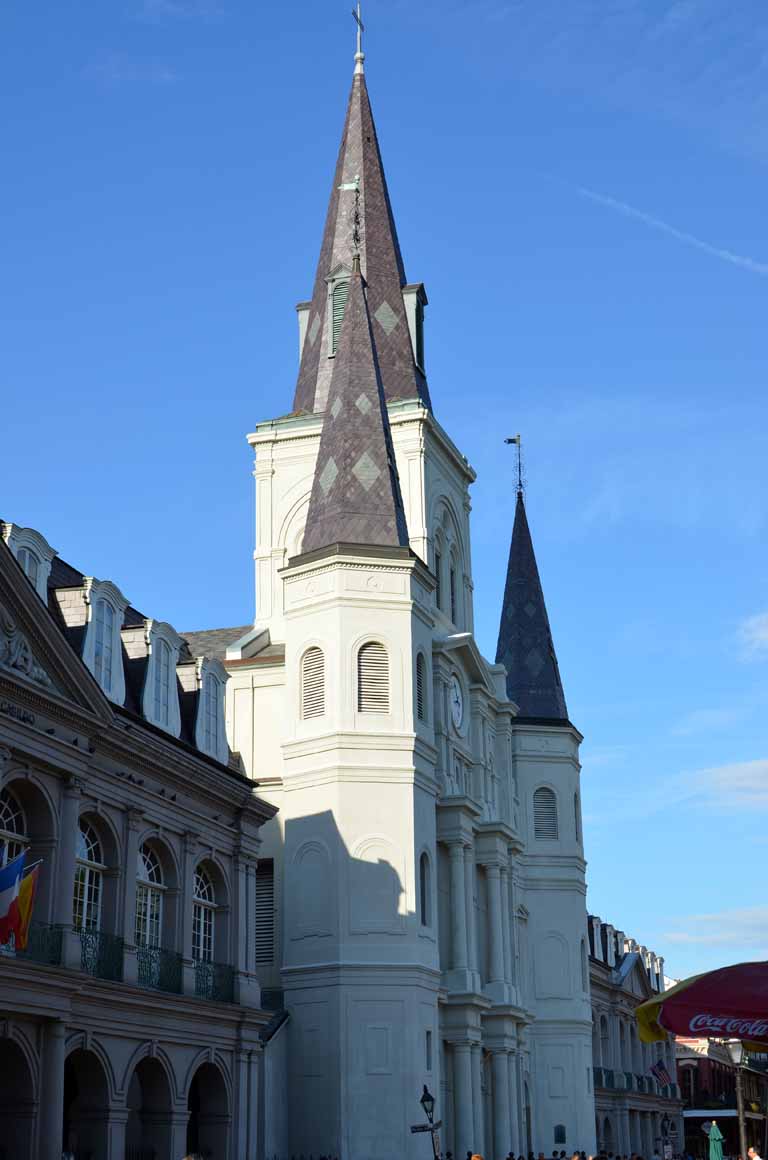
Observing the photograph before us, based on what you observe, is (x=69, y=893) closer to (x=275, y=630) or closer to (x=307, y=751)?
(x=307, y=751)

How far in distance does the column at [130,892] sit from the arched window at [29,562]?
203 inches

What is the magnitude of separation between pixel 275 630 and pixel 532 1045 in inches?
752

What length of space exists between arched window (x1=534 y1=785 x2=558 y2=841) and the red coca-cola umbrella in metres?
49.9

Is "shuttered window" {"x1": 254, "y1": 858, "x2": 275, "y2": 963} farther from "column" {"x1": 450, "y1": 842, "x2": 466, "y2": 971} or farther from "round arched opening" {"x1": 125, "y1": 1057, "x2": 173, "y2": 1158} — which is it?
"round arched opening" {"x1": 125, "y1": 1057, "x2": 173, "y2": 1158}

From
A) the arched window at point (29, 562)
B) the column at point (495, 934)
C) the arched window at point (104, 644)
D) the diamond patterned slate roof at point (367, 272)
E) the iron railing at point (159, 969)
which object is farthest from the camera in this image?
the diamond patterned slate roof at point (367, 272)

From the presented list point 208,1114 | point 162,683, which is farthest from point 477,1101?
point 162,683

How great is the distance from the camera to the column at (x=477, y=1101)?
48250 millimetres

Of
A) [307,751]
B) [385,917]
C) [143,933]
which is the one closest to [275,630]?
[307,751]

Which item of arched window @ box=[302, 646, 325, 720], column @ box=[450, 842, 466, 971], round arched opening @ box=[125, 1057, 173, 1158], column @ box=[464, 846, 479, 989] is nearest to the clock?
column @ box=[464, 846, 479, 989]

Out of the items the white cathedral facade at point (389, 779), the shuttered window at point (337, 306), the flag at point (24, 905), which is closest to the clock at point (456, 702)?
the white cathedral facade at point (389, 779)

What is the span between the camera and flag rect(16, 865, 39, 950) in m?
26.3

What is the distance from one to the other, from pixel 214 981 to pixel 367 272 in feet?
101

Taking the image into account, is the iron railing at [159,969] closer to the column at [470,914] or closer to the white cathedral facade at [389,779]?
the white cathedral facade at [389,779]

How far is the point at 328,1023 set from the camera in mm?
43312
